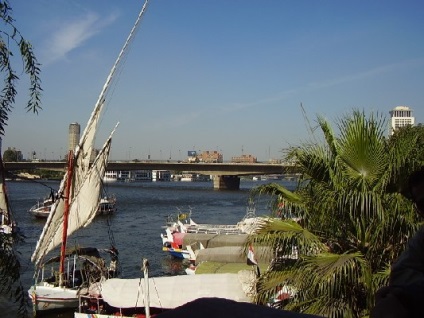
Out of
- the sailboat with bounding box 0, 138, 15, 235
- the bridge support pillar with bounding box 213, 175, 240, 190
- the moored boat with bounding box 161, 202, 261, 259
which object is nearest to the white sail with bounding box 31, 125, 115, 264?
the moored boat with bounding box 161, 202, 261, 259

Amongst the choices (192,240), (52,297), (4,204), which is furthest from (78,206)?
(4,204)

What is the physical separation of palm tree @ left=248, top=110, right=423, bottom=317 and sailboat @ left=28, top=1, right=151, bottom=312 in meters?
14.9

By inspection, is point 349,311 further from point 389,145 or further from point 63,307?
point 63,307

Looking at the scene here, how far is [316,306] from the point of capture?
19.4 ft

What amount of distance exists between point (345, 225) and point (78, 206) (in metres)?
19.2

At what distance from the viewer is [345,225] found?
21.5ft

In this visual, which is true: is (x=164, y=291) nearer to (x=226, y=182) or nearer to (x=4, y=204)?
(x=4, y=204)

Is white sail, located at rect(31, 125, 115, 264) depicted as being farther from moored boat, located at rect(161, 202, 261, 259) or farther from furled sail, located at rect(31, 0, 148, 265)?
moored boat, located at rect(161, 202, 261, 259)

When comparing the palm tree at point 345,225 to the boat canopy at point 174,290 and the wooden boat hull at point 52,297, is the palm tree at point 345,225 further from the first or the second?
the wooden boat hull at point 52,297

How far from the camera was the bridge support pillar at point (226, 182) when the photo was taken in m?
111

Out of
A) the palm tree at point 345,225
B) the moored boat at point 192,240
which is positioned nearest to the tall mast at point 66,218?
the moored boat at point 192,240

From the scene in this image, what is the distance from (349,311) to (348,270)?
1.76 feet

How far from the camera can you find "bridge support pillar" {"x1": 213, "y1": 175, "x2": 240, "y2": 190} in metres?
111

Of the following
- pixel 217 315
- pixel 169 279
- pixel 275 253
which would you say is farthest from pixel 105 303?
pixel 217 315
